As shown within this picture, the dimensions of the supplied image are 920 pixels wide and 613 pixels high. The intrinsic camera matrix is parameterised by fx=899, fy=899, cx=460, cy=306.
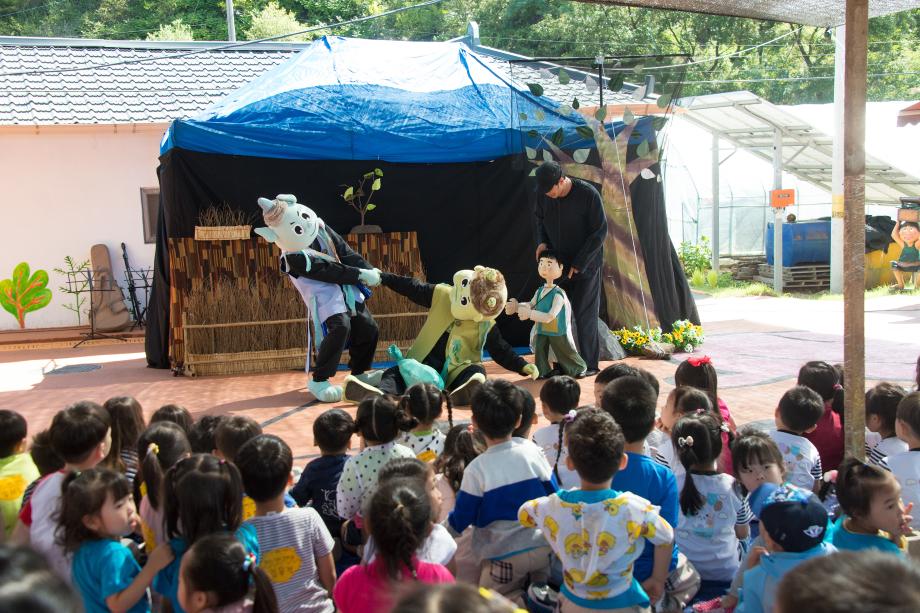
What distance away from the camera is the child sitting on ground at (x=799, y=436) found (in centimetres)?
345

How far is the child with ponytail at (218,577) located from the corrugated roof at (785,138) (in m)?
13.3

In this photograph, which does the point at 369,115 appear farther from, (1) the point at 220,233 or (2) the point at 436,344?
(2) the point at 436,344

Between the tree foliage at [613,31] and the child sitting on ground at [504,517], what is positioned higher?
the tree foliage at [613,31]

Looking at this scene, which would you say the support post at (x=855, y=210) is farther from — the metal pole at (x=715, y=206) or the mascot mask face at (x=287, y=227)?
the metal pole at (x=715, y=206)

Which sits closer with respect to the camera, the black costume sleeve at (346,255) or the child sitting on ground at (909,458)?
the child sitting on ground at (909,458)

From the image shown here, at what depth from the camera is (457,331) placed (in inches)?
265

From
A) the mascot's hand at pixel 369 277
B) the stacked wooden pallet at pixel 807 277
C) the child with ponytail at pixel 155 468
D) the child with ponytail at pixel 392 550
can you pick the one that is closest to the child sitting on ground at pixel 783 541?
the child with ponytail at pixel 392 550

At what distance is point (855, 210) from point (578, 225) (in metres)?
4.24

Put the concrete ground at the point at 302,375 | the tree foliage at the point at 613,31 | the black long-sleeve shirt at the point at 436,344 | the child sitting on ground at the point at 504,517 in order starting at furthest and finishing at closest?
the tree foliage at the point at 613,31 < the black long-sleeve shirt at the point at 436,344 < the concrete ground at the point at 302,375 < the child sitting on ground at the point at 504,517

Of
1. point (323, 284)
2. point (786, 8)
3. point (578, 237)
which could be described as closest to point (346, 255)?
point (323, 284)

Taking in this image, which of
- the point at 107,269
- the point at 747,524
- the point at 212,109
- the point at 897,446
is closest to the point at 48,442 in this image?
the point at 747,524

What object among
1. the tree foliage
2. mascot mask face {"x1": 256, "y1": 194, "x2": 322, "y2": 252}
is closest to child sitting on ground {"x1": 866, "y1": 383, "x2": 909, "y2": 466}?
mascot mask face {"x1": 256, "y1": 194, "x2": 322, "y2": 252}

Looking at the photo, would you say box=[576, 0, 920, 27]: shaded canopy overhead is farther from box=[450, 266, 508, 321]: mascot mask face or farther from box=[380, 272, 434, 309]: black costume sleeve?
box=[380, 272, 434, 309]: black costume sleeve

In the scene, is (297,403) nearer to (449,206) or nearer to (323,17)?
(449,206)
